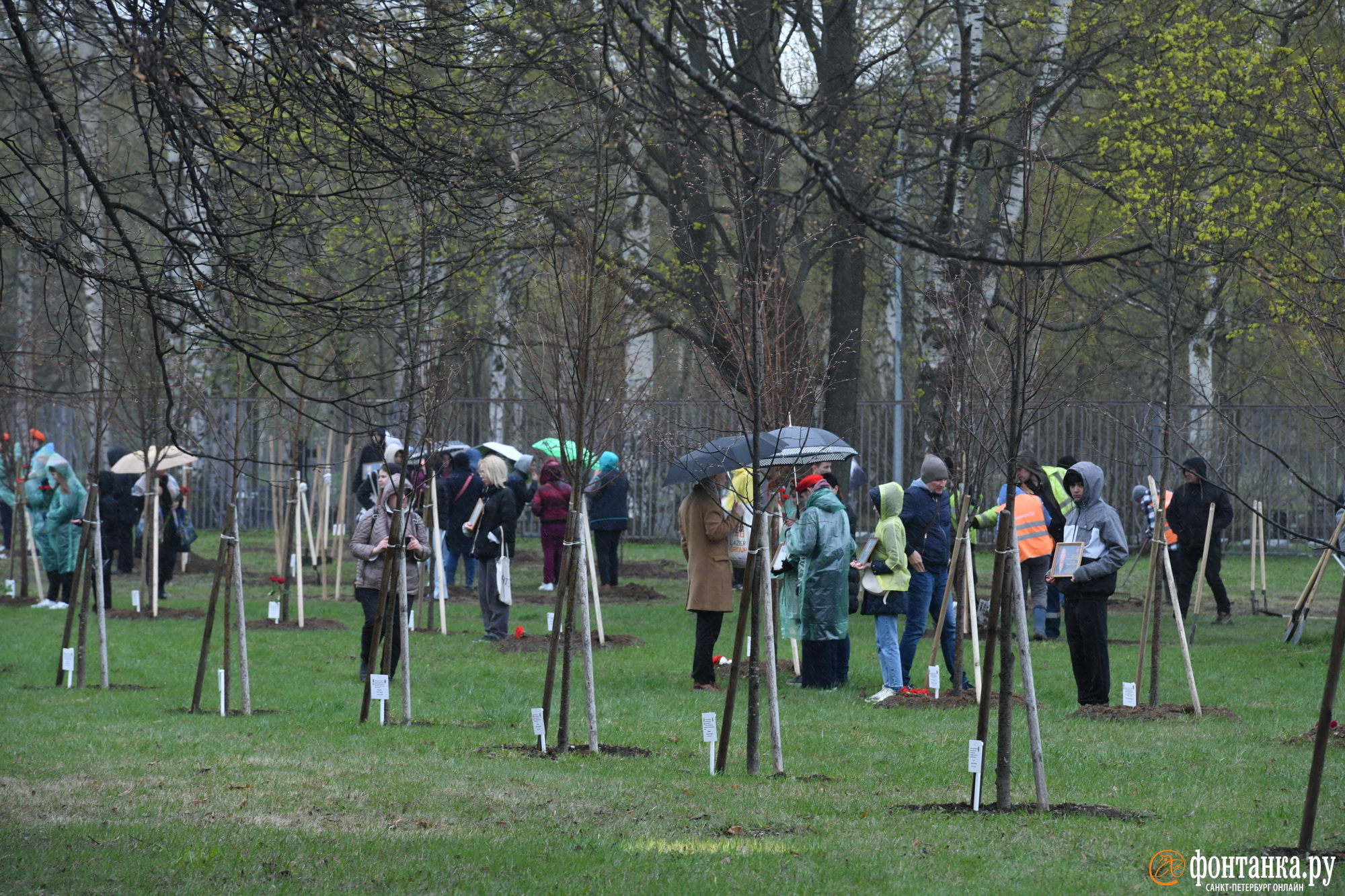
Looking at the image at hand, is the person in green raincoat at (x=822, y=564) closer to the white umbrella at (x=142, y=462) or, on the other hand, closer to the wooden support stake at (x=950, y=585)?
the wooden support stake at (x=950, y=585)

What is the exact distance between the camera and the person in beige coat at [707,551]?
Answer: 10906mm

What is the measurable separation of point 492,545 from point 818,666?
12.6 feet

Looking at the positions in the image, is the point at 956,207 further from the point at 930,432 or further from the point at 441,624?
the point at 441,624

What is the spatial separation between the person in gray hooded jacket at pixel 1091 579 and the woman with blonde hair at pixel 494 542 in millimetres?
5844

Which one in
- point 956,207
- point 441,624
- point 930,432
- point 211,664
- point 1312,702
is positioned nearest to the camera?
point 1312,702

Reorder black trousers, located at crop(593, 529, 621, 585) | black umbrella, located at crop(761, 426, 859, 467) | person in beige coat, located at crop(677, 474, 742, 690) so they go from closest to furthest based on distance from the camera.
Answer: black umbrella, located at crop(761, 426, 859, 467)
person in beige coat, located at crop(677, 474, 742, 690)
black trousers, located at crop(593, 529, 621, 585)

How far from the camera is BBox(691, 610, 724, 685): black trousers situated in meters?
11.2

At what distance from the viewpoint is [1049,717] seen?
32.5 ft

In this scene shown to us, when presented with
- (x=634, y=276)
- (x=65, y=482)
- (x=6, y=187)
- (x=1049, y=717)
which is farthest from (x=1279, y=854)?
(x=65, y=482)

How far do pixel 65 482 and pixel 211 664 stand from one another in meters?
4.02

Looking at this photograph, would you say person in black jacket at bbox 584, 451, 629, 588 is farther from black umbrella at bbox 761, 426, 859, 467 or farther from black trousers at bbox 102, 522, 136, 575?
black umbrella at bbox 761, 426, 859, 467

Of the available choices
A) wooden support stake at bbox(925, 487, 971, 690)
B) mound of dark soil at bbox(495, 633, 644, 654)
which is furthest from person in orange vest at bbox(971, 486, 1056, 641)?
mound of dark soil at bbox(495, 633, 644, 654)

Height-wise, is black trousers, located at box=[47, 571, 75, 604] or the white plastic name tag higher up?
black trousers, located at box=[47, 571, 75, 604]

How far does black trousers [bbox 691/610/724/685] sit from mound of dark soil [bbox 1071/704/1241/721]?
2.92 meters
